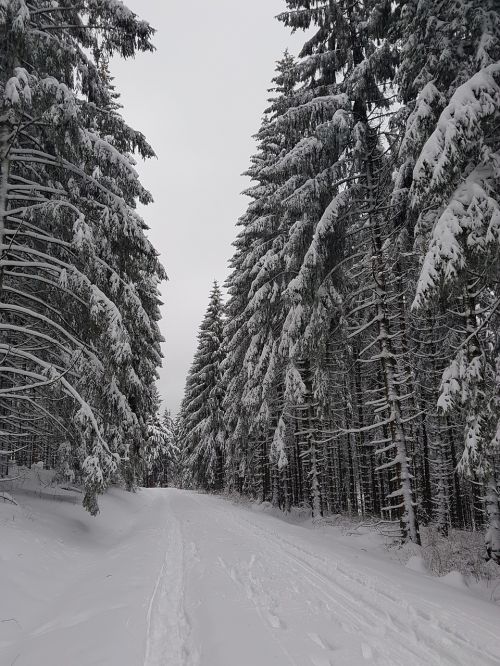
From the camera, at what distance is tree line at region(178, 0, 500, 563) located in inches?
248

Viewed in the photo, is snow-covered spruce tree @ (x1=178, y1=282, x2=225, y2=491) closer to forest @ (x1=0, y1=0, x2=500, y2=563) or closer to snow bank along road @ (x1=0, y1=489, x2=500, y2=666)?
forest @ (x1=0, y1=0, x2=500, y2=563)

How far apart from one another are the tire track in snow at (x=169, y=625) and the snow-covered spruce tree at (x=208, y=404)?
2349 cm

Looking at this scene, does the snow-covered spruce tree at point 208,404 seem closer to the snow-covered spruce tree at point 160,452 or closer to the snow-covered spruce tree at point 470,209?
the snow-covered spruce tree at point 160,452

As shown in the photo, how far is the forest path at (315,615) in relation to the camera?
3375 millimetres

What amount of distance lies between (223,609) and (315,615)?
103 centimetres

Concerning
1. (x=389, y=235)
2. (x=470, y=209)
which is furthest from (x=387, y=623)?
(x=389, y=235)

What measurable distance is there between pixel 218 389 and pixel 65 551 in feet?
73.9

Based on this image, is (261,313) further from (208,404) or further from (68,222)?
(208,404)

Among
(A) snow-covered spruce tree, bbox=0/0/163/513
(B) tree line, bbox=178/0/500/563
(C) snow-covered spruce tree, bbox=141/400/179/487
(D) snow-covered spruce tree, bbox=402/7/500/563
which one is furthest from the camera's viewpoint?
(C) snow-covered spruce tree, bbox=141/400/179/487

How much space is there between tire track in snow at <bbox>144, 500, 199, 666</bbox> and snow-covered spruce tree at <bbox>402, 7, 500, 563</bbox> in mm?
4776

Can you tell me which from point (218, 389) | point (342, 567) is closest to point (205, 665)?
point (342, 567)

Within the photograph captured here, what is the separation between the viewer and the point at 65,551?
23.2ft

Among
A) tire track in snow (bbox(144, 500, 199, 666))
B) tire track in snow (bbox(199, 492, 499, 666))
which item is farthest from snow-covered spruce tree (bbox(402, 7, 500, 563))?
tire track in snow (bbox(144, 500, 199, 666))

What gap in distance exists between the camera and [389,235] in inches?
410
